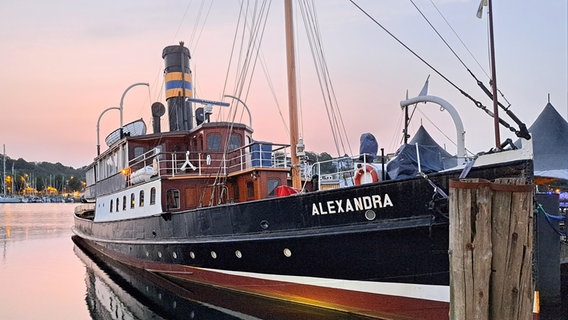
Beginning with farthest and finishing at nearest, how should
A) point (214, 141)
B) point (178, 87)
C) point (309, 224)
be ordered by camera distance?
point (178, 87)
point (214, 141)
point (309, 224)

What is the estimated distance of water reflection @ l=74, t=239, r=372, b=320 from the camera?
9.71m

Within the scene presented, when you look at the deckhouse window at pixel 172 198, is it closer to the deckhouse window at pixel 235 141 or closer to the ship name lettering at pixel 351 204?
the deckhouse window at pixel 235 141

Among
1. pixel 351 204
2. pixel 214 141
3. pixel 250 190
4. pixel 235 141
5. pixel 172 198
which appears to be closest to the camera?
pixel 351 204

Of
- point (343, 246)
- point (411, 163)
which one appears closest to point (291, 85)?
point (411, 163)

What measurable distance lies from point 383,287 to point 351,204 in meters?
1.61

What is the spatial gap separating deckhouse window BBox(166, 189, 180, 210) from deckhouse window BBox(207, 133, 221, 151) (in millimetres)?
1845

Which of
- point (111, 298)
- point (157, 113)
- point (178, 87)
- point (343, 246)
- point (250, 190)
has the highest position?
point (178, 87)

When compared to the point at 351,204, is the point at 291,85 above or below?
above

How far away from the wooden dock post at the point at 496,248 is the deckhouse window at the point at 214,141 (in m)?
10.8

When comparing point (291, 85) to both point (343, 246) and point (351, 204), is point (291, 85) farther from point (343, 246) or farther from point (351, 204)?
point (343, 246)

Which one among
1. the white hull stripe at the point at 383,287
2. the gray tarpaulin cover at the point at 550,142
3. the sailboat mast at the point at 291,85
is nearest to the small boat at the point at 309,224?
the white hull stripe at the point at 383,287

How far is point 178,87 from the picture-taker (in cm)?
1844

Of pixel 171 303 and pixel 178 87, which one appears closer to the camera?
pixel 171 303

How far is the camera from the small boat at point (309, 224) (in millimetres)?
7703
